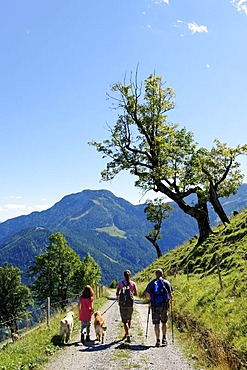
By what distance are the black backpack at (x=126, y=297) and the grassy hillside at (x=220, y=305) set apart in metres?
2.60

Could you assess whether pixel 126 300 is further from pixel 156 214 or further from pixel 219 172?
pixel 156 214

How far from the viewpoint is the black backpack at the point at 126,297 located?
12.6m

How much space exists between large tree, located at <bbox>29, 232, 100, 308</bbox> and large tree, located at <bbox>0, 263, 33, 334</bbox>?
586 cm

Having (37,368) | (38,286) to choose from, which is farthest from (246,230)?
(38,286)

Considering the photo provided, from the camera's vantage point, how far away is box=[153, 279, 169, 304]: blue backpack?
39.7 feet

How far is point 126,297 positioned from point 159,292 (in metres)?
1.30

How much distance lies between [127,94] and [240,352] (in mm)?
25798

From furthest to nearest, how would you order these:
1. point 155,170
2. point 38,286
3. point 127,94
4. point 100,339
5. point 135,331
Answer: point 38,286
point 127,94
point 155,170
point 135,331
point 100,339

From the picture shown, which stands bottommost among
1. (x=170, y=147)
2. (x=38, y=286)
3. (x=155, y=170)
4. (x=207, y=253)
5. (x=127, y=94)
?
(x=38, y=286)

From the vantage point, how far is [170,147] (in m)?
30.1

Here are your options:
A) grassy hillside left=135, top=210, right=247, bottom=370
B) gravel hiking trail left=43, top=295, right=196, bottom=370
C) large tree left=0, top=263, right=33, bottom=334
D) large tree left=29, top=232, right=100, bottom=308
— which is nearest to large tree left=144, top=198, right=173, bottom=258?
large tree left=29, top=232, right=100, bottom=308

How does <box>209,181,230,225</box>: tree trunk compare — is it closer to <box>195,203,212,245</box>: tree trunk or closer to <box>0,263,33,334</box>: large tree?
<box>195,203,212,245</box>: tree trunk

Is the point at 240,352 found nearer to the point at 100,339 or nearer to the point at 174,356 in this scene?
the point at 174,356

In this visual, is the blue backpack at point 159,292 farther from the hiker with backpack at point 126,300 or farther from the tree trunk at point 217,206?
the tree trunk at point 217,206
